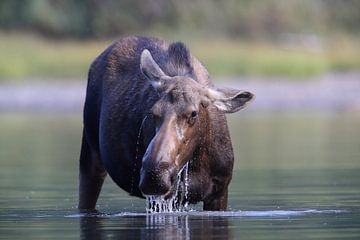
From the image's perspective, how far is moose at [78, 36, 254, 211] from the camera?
37.9ft

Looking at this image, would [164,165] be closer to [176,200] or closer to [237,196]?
[176,200]

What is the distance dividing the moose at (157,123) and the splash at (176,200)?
0.04 m

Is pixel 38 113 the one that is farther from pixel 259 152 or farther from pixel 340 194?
pixel 340 194

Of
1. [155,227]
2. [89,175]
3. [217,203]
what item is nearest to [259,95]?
[89,175]

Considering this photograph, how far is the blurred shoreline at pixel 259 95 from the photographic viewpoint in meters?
41.2

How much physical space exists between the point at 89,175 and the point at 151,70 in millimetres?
2407

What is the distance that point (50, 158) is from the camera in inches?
828

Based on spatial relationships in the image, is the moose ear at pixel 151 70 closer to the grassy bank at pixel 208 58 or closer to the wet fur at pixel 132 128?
the wet fur at pixel 132 128

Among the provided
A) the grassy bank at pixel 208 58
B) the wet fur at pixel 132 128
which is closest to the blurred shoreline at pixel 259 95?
the grassy bank at pixel 208 58

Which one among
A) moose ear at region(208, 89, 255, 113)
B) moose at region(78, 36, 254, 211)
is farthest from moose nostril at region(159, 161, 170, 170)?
moose ear at region(208, 89, 255, 113)

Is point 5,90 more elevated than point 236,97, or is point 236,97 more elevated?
point 5,90

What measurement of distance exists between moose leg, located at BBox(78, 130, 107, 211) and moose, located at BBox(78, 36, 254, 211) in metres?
0.01

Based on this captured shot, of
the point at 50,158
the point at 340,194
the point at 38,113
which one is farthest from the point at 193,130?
the point at 38,113

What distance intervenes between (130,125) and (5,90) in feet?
101
